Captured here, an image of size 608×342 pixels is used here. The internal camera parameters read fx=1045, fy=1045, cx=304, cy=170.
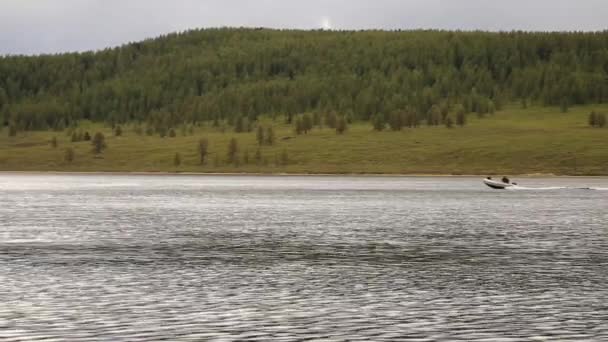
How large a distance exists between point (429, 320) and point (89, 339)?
7.45 metres

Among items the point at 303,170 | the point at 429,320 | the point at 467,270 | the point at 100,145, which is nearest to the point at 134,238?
the point at 467,270

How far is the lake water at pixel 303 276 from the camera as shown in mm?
22281

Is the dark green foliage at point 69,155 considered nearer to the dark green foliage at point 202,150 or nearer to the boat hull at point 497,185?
the dark green foliage at point 202,150

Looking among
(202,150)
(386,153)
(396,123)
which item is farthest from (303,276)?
(396,123)

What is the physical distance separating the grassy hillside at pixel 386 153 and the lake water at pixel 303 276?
288 ft

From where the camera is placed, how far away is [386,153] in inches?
6299

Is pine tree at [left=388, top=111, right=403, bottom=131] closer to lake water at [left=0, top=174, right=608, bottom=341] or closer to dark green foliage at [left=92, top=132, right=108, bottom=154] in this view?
dark green foliage at [left=92, top=132, right=108, bottom=154]

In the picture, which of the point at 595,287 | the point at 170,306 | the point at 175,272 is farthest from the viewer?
the point at 175,272

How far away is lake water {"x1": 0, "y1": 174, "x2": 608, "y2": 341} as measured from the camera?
22281 mm

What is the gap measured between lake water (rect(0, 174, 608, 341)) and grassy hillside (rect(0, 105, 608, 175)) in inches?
3453

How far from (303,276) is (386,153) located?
130 m

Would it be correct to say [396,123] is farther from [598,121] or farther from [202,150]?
[202,150]

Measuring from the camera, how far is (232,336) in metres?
21.1

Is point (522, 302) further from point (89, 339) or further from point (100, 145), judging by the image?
point (100, 145)
